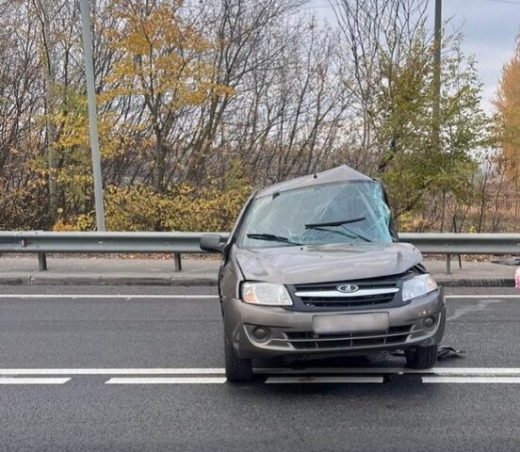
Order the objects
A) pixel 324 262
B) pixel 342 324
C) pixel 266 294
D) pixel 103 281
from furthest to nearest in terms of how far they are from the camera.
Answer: pixel 103 281, pixel 324 262, pixel 266 294, pixel 342 324

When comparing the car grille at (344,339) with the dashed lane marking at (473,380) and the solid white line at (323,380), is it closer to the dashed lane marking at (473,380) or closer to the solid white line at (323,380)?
the solid white line at (323,380)

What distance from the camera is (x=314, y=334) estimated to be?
3.93 metres

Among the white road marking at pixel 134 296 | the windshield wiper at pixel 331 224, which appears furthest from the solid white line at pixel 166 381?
the white road marking at pixel 134 296

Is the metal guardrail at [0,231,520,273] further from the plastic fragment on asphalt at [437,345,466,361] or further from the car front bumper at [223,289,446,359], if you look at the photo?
the car front bumper at [223,289,446,359]

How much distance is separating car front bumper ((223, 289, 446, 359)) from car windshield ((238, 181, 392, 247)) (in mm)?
923

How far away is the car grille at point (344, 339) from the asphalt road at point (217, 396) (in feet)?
1.52

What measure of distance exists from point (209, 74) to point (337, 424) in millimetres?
11795

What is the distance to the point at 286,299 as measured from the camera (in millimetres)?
4004

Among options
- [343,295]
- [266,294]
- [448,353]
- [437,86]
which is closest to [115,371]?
[266,294]

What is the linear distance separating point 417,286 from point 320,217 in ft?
4.00

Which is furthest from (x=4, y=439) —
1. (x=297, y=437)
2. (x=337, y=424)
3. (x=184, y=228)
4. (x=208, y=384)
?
(x=184, y=228)

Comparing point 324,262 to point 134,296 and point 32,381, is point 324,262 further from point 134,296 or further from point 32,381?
point 134,296

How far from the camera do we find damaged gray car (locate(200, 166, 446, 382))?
12.9 ft

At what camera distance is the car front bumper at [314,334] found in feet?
12.9
